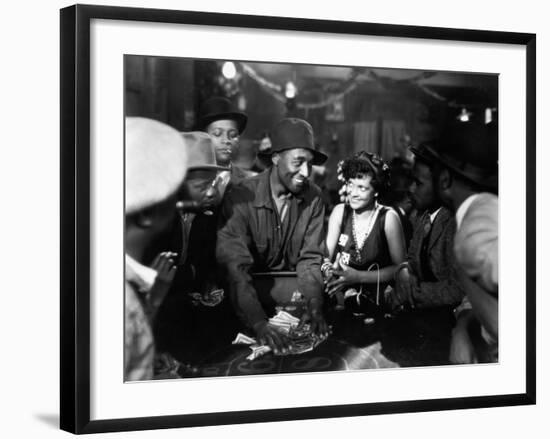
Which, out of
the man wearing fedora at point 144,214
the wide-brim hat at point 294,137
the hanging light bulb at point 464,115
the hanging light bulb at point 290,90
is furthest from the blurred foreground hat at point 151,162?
the hanging light bulb at point 464,115

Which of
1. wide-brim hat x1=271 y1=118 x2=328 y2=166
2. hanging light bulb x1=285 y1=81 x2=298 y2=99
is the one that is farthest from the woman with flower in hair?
hanging light bulb x1=285 y1=81 x2=298 y2=99

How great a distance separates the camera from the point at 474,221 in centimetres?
674

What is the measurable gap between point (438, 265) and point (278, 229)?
932 mm

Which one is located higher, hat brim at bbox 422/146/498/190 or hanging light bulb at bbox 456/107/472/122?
hanging light bulb at bbox 456/107/472/122

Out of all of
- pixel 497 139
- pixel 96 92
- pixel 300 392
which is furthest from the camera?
pixel 497 139

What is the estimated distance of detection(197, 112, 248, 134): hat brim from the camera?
6102 millimetres

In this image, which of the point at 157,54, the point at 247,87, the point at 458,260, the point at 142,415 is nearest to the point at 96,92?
the point at 157,54

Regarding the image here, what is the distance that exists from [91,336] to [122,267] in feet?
1.16

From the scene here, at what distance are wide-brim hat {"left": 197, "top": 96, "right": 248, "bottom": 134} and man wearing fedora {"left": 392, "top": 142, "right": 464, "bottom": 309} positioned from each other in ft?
3.19

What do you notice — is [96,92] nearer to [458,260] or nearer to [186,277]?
[186,277]

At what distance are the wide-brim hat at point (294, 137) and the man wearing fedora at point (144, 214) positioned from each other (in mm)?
505

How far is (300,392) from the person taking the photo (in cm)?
631

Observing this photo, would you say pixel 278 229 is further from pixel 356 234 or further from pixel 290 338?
pixel 290 338

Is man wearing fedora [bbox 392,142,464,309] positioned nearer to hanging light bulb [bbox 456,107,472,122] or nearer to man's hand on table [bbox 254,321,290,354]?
hanging light bulb [bbox 456,107,472,122]
